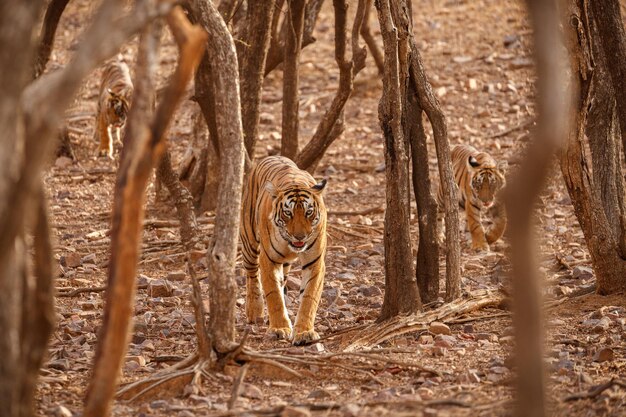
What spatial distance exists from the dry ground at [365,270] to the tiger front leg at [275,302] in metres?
0.12

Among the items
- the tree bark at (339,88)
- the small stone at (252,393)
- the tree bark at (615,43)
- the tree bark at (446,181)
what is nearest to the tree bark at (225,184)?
the small stone at (252,393)

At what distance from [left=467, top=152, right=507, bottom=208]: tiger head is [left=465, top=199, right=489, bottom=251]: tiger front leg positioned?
0.18 meters

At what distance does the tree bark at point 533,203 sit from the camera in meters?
3.17

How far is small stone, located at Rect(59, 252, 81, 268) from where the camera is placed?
8805 millimetres

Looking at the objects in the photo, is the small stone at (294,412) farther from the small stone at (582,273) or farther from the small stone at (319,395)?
the small stone at (582,273)

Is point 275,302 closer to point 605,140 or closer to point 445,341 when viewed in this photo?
point 445,341

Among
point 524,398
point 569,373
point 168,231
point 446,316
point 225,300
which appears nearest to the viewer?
point 524,398

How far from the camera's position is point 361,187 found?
11992 millimetres

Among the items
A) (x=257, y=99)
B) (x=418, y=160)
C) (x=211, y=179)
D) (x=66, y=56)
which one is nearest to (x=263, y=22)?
(x=257, y=99)

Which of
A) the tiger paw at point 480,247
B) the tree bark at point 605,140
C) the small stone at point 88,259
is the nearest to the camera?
the tree bark at point 605,140

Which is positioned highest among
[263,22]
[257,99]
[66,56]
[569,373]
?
[66,56]

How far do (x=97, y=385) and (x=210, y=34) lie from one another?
6.47 feet

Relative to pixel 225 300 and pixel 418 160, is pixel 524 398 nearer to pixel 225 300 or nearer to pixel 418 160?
pixel 225 300

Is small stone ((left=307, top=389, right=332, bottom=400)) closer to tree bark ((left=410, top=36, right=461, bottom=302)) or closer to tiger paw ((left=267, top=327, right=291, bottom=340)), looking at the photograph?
tiger paw ((left=267, top=327, right=291, bottom=340))
